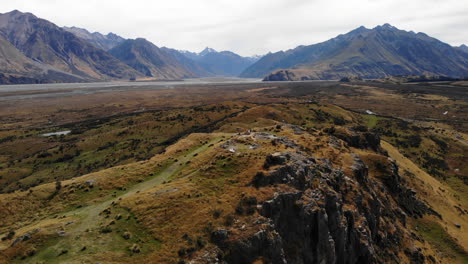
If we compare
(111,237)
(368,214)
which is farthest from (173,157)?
(368,214)

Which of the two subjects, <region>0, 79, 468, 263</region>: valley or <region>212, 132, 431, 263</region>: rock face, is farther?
<region>212, 132, 431, 263</region>: rock face

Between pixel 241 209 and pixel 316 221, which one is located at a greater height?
pixel 241 209

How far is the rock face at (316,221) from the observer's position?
34.6 m

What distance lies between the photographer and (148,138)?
122 meters

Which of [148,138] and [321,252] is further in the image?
[148,138]

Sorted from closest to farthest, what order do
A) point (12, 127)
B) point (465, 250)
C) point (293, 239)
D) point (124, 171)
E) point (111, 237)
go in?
point (111, 237) < point (293, 239) < point (124, 171) < point (465, 250) < point (12, 127)

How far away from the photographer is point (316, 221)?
41.7 meters

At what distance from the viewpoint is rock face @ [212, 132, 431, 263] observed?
34588mm

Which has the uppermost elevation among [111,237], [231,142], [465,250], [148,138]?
[231,142]

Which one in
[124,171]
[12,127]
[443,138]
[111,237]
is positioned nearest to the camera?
[111,237]

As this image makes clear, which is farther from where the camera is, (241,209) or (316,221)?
(316,221)

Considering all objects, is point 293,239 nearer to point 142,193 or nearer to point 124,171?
point 142,193

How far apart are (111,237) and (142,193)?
9.55 meters

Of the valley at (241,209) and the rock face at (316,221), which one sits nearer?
the valley at (241,209)
